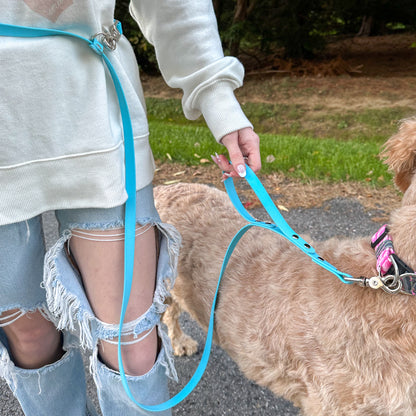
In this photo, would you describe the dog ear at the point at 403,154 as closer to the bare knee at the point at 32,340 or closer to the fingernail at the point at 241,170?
the fingernail at the point at 241,170

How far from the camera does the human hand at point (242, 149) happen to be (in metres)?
1.78

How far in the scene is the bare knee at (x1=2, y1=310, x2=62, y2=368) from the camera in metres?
1.75

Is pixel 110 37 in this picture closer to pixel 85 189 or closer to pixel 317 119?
pixel 85 189

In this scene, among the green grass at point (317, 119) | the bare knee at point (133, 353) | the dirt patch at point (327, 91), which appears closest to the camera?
the bare knee at point (133, 353)

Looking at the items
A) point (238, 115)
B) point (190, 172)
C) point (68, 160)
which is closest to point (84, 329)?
point (68, 160)

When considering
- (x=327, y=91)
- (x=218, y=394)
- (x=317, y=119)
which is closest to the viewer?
(x=218, y=394)

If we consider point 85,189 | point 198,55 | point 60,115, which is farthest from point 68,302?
point 198,55

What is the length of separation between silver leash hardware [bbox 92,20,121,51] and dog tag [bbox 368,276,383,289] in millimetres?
1225

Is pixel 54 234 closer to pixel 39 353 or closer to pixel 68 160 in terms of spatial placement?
pixel 39 353

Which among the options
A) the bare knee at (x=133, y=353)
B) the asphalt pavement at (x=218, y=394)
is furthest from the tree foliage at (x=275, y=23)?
the bare knee at (x=133, y=353)

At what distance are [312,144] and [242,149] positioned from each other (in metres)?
5.13

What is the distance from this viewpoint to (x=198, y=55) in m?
1.75

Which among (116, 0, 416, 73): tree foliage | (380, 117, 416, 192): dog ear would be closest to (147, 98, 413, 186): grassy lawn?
(380, 117, 416, 192): dog ear

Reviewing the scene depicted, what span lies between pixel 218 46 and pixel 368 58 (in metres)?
18.0
